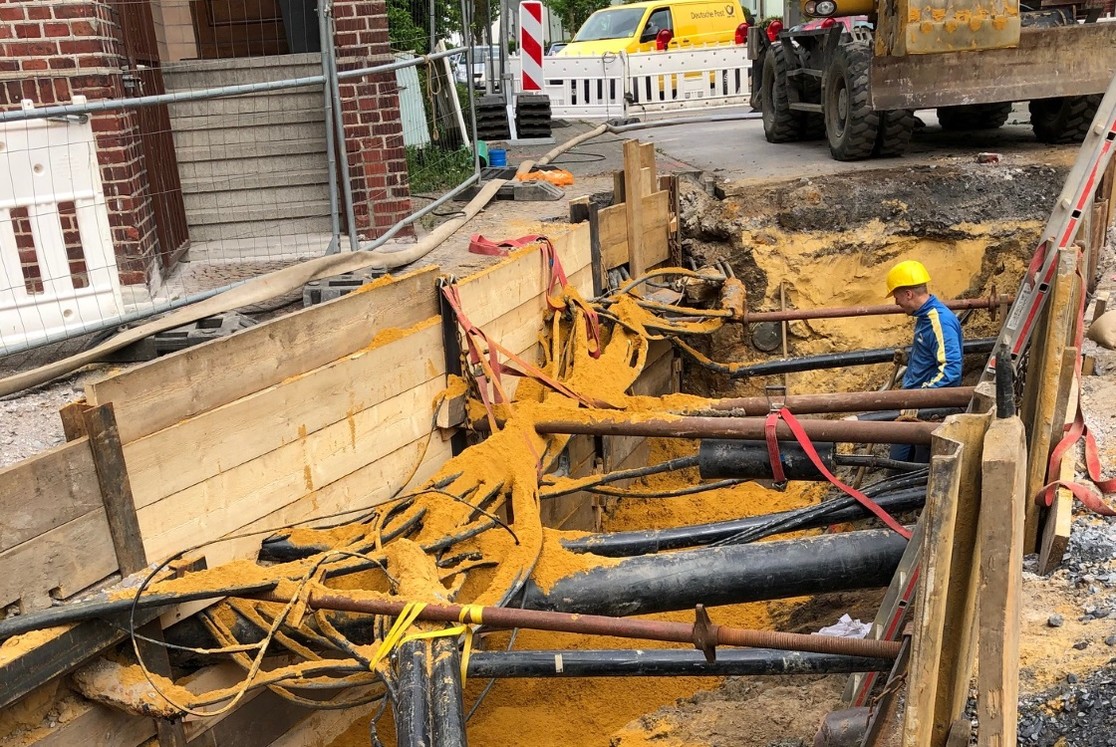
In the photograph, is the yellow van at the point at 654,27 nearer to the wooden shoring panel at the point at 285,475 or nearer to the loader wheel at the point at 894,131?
the loader wheel at the point at 894,131

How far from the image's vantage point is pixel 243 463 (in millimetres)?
4168

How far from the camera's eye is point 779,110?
1142 centimetres

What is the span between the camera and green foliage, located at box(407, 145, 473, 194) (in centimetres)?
966

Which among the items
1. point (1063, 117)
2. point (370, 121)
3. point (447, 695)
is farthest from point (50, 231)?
point (1063, 117)

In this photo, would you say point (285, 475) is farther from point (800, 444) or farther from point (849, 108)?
point (849, 108)

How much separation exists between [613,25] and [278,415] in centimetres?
1534

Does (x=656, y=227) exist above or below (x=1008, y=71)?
below

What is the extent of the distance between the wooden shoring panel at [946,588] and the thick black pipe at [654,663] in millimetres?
326

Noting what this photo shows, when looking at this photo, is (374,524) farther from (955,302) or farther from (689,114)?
(689,114)

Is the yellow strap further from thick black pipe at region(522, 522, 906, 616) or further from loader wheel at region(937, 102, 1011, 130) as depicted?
loader wheel at region(937, 102, 1011, 130)

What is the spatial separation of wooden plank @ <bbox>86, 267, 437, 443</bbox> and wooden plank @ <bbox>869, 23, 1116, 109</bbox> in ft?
16.8

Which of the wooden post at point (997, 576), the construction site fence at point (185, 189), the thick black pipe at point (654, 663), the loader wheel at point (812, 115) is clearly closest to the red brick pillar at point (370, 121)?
the construction site fence at point (185, 189)

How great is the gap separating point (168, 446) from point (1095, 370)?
5402mm

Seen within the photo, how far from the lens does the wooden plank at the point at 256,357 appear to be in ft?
12.0
